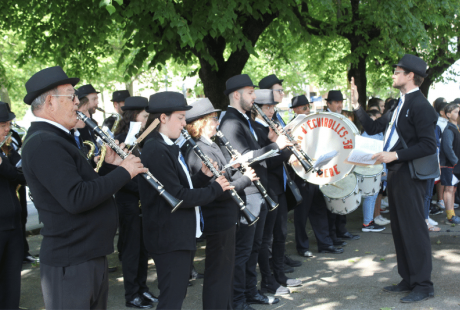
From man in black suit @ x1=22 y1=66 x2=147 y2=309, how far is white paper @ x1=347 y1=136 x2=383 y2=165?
9.00ft

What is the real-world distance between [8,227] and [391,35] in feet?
24.5

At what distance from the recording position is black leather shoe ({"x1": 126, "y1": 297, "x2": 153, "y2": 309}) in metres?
4.98

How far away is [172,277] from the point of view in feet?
11.1

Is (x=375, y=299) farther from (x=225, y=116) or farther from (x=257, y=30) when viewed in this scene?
(x=257, y=30)

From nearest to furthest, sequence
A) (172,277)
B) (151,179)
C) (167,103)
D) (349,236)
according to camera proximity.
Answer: (151,179) → (172,277) → (167,103) → (349,236)

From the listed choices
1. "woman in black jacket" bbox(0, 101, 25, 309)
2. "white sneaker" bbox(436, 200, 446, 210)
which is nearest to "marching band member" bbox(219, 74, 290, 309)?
"woman in black jacket" bbox(0, 101, 25, 309)

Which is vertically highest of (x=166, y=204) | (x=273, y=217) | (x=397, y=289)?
(x=166, y=204)

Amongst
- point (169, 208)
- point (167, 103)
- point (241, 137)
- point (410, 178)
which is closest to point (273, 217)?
point (241, 137)

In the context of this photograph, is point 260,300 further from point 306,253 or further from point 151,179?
point 151,179

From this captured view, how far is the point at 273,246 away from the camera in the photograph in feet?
18.2

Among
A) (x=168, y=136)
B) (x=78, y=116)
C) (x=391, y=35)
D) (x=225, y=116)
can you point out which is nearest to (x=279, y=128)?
(x=225, y=116)

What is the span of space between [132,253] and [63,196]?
2597mm

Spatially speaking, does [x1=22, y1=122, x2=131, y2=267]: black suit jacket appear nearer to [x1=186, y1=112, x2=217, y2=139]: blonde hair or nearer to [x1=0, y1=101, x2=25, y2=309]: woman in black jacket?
[x1=186, y1=112, x2=217, y2=139]: blonde hair

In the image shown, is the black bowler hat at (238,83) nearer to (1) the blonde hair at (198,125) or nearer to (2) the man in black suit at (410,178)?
(1) the blonde hair at (198,125)
